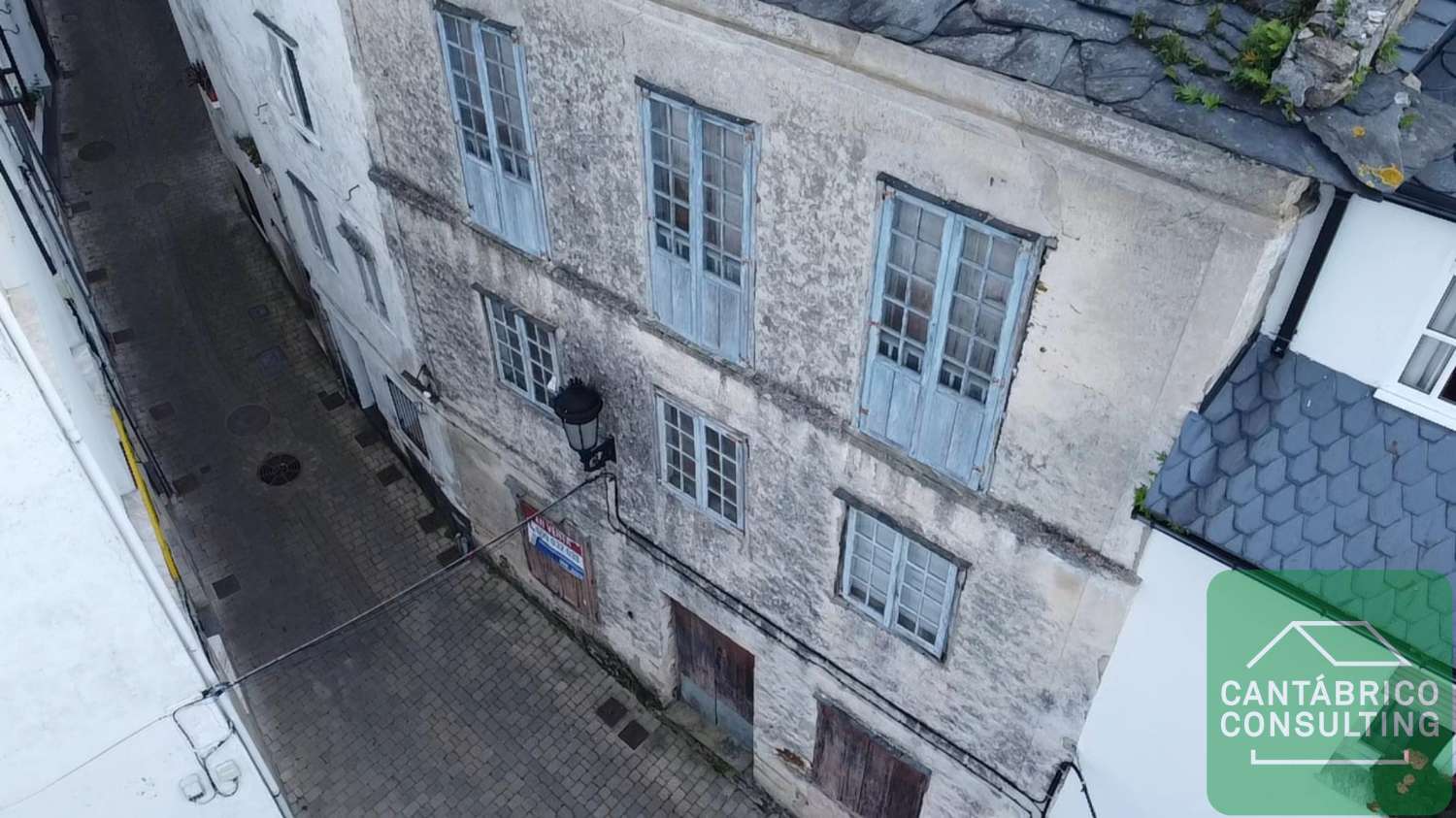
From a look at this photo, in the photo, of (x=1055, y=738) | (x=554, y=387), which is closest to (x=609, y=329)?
(x=554, y=387)

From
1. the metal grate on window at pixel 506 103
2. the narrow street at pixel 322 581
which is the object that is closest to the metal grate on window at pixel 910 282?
the metal grate on window at pixel 506 103

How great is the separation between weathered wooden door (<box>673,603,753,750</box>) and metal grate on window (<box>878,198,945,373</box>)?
6.63 metres

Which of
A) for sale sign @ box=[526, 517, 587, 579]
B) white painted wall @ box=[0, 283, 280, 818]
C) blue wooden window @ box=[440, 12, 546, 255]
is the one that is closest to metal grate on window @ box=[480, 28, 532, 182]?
blue wooden window @ box=[440, 12, 546, 255]

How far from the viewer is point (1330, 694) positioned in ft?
29.0

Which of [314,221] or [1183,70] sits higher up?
[1183,70]

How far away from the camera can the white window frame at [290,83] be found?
15781mm

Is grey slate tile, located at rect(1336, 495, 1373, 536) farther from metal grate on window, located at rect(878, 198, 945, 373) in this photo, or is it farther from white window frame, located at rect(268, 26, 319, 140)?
white window frame, located at rect(268, 26, 319, 140)

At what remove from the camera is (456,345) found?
16.0 metres

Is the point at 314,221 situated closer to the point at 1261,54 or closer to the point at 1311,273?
the point at 1311,273

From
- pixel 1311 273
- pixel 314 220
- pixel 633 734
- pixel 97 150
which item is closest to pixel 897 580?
pixel 1311 273

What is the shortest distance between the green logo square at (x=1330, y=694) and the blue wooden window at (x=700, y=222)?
5.30 metres

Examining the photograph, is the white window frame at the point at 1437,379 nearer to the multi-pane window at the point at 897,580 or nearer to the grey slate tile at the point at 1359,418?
the grey slate tile at the point at 1359,418

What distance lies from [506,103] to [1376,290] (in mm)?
8811

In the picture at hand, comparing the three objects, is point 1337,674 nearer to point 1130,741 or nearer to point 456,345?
point 1130,741
